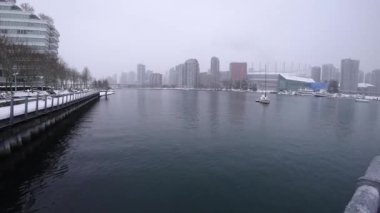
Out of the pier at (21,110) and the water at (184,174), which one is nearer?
the water at (184,174)

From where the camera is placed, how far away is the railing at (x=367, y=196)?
5509mm

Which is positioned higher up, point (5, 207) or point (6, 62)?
point (6, 62)

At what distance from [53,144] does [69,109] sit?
60.0 ft

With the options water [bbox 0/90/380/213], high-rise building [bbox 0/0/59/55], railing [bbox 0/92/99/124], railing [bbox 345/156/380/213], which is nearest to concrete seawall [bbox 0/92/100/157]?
railing [bbox 0/92/99/124]

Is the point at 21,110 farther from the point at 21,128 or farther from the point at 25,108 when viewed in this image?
the point at 21,128

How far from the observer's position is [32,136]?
848 inches

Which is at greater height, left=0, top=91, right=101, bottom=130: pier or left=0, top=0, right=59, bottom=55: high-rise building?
left=0, top=0, right=59, bottom=55: high-rise building

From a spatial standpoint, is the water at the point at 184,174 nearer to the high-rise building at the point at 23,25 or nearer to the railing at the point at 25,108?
the railing at the point at 25,108

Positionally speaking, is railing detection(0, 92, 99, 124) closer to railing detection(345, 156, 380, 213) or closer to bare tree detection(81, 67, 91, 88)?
railing detection(345, 156, 380, 213)

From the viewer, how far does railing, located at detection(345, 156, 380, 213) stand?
217 inches

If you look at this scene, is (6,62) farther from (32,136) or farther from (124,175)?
(124,175)

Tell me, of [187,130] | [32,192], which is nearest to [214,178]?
[32,192]

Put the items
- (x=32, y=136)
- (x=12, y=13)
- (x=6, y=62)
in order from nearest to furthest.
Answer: (x=32, y=136)
(x=6, y=62)
(x=12, y=13)

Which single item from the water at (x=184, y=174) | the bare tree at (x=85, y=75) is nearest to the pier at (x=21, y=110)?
the water at (x=184, y=174)
